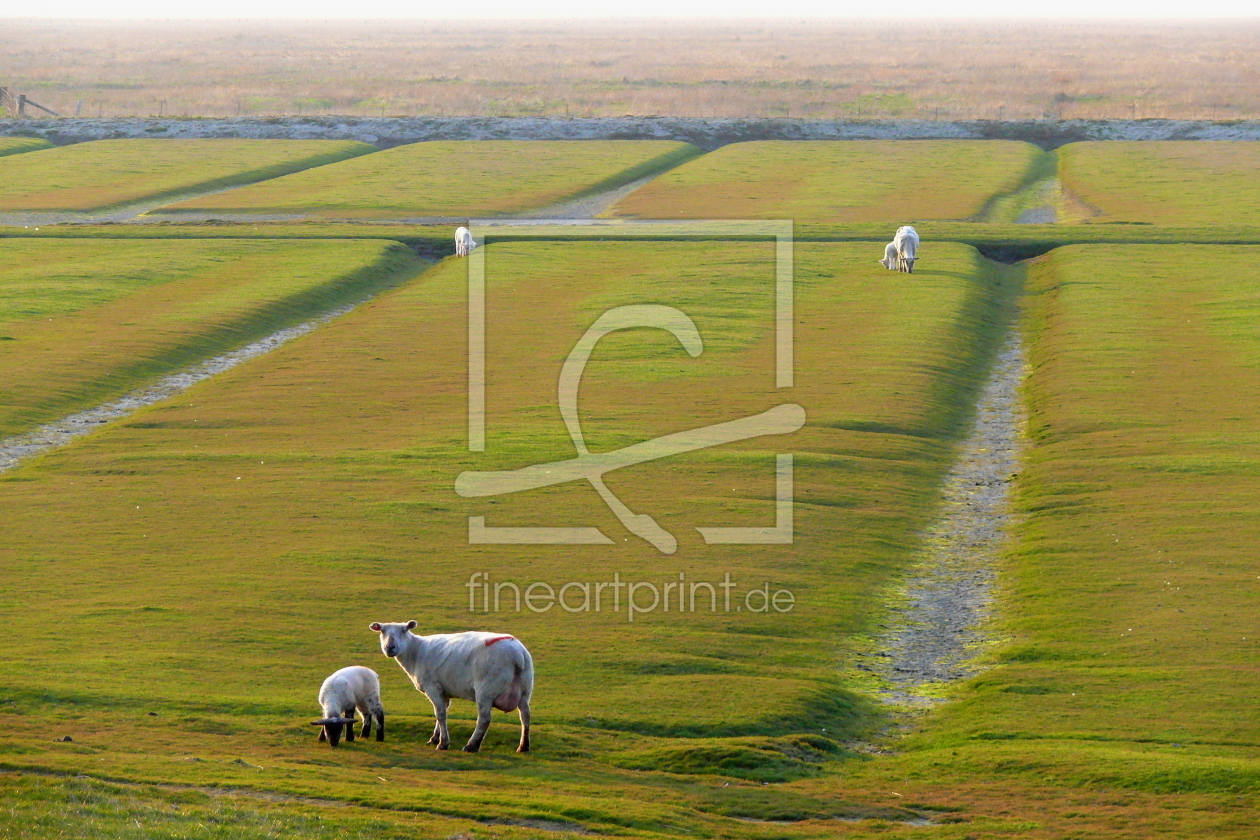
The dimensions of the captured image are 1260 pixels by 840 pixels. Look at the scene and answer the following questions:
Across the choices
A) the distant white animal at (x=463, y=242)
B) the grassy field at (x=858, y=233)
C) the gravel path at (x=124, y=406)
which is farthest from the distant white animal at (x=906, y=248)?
the gravel path at (x=124, y=406)

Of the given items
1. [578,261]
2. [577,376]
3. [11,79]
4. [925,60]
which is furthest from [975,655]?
[925,60]

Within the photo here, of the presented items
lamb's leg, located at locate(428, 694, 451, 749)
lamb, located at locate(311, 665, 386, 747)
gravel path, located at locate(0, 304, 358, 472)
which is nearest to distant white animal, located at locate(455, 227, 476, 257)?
gravel path, located at locate(0, 304, 358, 472)

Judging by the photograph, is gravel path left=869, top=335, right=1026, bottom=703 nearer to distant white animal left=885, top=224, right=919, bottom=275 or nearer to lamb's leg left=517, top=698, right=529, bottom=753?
lamb's leg left=517, top=698, right=529, bottom=753

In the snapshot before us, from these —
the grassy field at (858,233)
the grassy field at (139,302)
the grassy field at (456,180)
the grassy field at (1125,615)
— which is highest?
the grassy field at (456,180)

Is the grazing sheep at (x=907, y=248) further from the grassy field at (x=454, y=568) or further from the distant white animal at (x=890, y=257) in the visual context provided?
the grassy field at (x=454, y=568)

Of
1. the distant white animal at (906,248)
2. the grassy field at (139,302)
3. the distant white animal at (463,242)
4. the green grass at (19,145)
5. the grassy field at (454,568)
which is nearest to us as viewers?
the grassy field at (454,568)

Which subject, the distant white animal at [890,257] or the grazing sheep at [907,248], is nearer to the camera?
the grazing sheep at [907,248]

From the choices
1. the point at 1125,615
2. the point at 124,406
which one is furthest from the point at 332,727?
the point at 124,406
